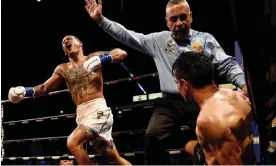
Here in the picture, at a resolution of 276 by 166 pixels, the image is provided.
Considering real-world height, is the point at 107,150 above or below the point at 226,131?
below

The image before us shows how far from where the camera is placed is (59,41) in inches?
365

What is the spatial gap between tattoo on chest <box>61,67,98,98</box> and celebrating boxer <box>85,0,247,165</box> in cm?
76

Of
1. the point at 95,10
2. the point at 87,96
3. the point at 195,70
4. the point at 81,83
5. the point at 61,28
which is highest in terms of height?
the point at 61,28

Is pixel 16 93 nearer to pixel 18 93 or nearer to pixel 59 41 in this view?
pixel 18 93

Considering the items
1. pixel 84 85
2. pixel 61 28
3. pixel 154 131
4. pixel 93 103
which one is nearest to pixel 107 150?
pixel 93 103

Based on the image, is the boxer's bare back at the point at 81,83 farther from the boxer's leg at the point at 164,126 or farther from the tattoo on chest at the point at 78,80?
the boxer's leg at the point at 164,126

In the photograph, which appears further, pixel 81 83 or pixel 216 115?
pixel 81 83

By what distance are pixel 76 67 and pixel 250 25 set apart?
254cm

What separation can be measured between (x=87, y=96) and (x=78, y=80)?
0.16 m

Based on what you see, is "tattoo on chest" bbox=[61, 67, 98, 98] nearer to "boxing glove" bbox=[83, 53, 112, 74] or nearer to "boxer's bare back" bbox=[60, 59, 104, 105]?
"boxer's bare back" bbox=[60, 59, 104, 105]

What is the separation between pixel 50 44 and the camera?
30.3 ft

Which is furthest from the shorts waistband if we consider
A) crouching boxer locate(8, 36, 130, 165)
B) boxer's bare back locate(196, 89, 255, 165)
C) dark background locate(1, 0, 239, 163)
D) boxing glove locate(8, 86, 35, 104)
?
dark background locate(1, 0, 239, 163)

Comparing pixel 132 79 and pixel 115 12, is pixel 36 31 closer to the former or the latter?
pixel 115 12

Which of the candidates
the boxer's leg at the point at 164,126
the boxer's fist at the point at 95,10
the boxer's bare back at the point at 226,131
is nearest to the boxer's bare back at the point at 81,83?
the boxer's fist at the point at 95,10
